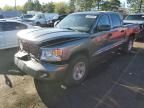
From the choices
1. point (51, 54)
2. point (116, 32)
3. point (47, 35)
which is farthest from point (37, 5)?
point (51, 54)

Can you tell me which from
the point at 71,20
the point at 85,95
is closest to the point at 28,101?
the point at 85,95

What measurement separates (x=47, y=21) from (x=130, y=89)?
2477 centimetres

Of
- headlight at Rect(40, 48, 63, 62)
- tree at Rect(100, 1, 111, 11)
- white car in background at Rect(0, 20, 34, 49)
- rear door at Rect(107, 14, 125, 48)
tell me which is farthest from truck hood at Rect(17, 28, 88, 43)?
tree at Rect(100, 1, 111, 11)

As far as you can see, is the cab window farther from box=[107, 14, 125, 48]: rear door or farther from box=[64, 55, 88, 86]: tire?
box=[64, 55, 88, 86]: tire

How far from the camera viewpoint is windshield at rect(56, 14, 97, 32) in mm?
6598

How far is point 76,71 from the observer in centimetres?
595

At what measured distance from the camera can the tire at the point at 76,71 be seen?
5695 millimetres

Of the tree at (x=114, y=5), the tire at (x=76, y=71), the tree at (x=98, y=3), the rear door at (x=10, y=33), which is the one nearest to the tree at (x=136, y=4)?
the tree at (x=114, y=5)

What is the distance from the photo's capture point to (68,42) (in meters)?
5.56

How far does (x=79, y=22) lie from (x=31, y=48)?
6.34ft

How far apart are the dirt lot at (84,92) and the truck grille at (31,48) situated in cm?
91

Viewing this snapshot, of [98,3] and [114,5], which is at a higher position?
[98,3]

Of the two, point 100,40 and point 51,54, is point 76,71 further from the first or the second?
point 100,40

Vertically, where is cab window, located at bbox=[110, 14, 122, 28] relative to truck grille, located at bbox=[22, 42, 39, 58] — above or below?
above
